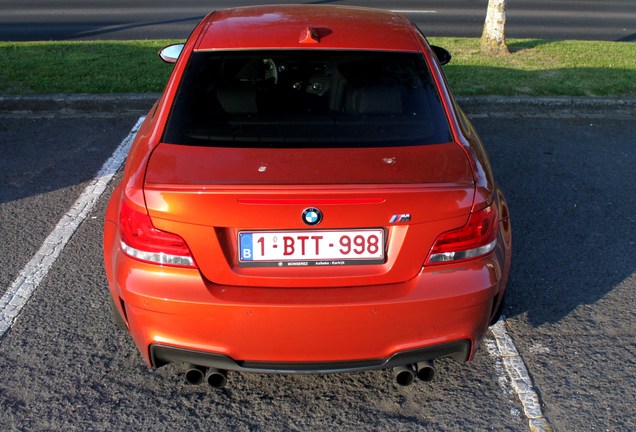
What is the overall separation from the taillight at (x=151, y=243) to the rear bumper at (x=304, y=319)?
4 cm

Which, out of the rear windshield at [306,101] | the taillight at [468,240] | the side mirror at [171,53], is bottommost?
the side mirror at [171,53]

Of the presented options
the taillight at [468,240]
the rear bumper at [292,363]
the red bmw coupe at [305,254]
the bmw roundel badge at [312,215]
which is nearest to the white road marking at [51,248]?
the red bmw coupe at [305,254]

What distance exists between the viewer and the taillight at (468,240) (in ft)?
9.67

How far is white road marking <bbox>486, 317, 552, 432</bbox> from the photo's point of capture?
3.29 metres

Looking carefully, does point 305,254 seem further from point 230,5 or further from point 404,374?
point 230,5

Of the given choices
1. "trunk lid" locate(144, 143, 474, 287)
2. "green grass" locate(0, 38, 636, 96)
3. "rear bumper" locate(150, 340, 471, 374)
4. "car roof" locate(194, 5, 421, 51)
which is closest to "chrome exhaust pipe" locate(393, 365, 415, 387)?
"rear bumper" locate(150, 340, 471, 374)

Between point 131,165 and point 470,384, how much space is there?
6.10ft

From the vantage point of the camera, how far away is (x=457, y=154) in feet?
10.7

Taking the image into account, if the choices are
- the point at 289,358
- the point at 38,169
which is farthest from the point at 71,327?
the point at 38,169

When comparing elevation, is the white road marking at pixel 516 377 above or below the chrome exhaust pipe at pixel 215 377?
below

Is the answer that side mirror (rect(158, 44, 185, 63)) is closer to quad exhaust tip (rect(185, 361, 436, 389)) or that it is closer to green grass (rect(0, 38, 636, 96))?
quad exhaust tip (rect(185, 361, 436, 389))

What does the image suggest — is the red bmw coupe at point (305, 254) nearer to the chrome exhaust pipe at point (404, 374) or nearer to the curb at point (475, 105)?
the chrome exhaust pipe at point (404, 374)

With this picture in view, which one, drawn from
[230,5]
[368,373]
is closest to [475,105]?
[368,373]

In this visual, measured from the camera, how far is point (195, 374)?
3.18m
